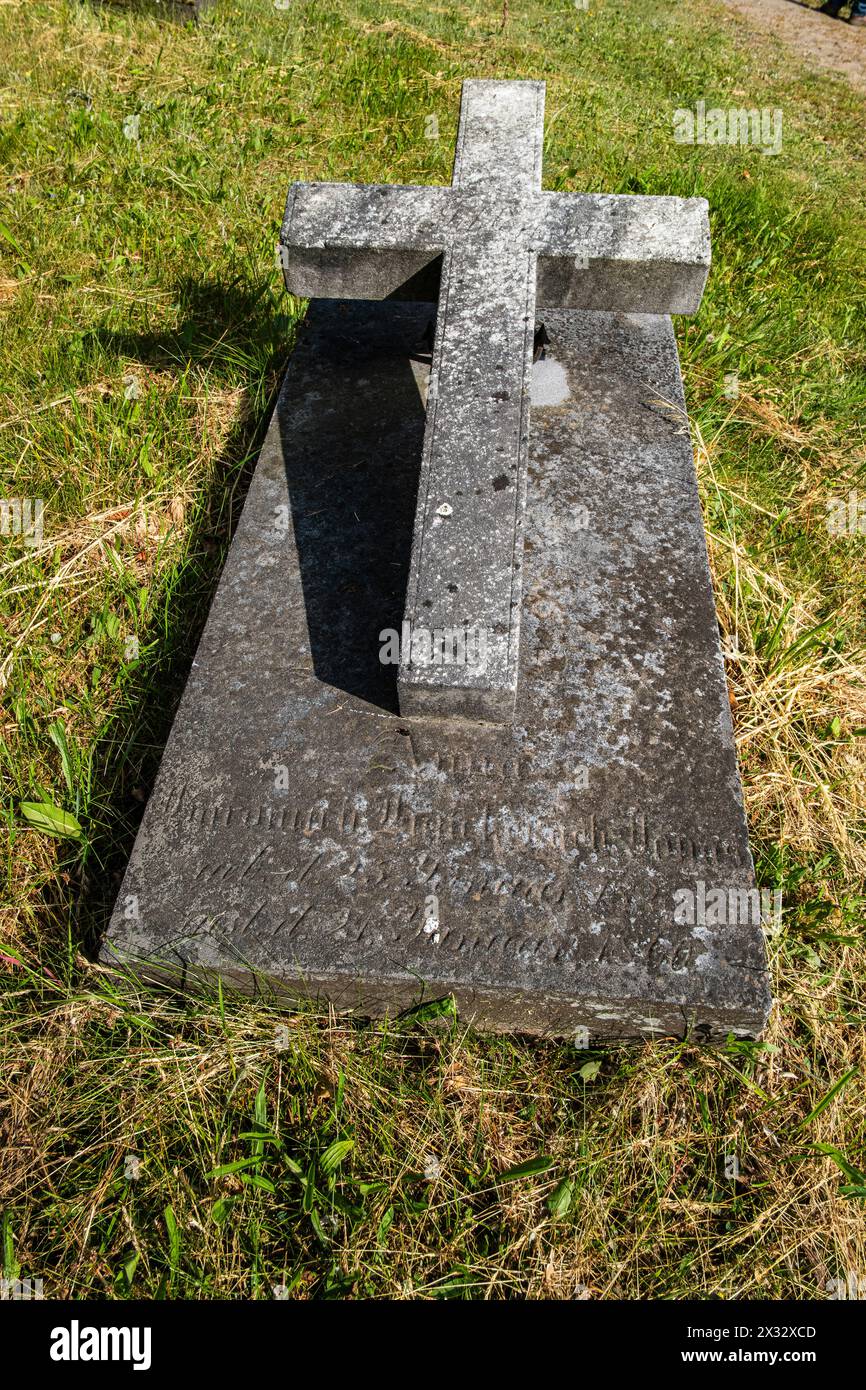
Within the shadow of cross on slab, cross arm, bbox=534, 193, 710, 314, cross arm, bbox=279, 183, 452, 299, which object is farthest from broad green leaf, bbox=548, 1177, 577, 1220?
cross arm, bbox=279, 183, 452, 299

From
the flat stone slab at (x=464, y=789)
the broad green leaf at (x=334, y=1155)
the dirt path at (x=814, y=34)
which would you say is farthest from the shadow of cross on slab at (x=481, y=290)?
the dirt path at (x=814, y=34)

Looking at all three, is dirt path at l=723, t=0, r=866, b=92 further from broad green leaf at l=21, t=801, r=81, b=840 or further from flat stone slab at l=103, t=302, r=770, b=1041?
broad green leaf at l=21, t=801, r=81, b=840

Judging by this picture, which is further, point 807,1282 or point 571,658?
point 571,658

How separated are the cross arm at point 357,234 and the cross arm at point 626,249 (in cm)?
31

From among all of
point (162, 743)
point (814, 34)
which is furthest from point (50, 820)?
point (814, 34)

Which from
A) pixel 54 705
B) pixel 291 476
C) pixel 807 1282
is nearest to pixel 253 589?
pixel 291 476

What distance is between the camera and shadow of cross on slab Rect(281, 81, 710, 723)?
1938 mm

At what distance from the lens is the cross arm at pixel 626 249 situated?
2223 mm

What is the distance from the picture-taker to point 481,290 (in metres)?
2.26

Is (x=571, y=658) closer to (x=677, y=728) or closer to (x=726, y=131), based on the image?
(x=677, y=728)

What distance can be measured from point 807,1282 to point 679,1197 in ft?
0.90

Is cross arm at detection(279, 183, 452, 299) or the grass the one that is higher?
cross arm at detection(279, 183, 452, 299)

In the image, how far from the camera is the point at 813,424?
3.67 m

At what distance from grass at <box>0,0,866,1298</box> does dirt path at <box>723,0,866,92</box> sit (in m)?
4.37
